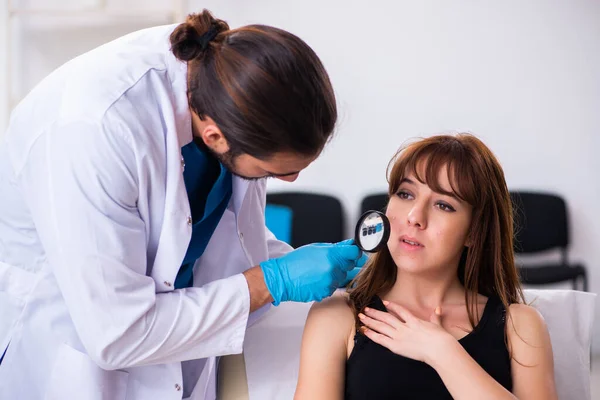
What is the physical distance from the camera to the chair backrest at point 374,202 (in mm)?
3545

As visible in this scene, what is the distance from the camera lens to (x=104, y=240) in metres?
1.30

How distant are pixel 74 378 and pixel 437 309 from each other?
2.58 ft

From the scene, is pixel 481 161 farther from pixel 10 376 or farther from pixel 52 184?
pixel 10 376

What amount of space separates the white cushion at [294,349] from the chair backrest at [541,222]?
167cm

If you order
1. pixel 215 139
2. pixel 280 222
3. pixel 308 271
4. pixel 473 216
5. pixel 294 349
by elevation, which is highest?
pixel 215 139

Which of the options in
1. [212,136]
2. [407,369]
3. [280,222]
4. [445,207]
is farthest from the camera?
[280,222]

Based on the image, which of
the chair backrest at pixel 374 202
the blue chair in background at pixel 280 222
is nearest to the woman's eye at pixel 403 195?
the blue chair in background at pixel 280 222

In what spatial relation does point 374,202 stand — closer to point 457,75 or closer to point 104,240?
point 457,75

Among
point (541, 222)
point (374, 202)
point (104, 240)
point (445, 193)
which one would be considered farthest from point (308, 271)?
point (541, 222)

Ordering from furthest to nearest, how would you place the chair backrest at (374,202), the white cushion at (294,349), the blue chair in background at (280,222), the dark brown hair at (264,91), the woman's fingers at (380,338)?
the chair backrest at (374,202), the blue chair in background at (280,222), the white cushion at (294,349), the woman's fingers at (380,338), the dark brown hair at (264,91)

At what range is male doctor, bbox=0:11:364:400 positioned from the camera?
1.27m

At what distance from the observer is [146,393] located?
155 cm

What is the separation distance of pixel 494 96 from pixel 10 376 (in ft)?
9.34

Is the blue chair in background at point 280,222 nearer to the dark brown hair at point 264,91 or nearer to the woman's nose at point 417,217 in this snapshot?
the woman's nose at point 417,217
